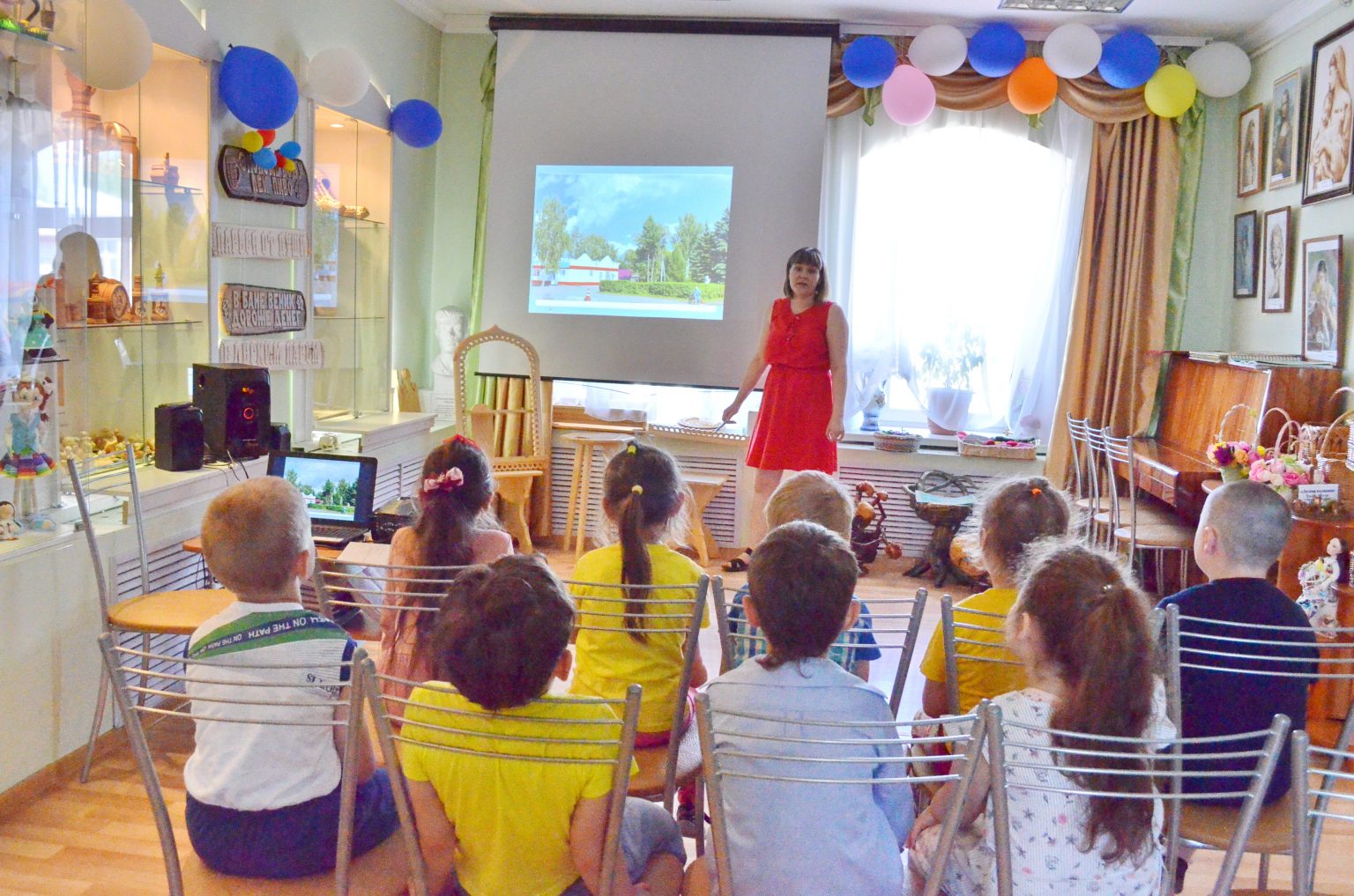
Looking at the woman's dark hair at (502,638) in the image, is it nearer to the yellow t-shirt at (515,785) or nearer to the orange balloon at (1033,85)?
the yellow t-shirt at (515,785)

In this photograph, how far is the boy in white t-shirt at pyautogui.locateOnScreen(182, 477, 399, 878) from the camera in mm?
1654

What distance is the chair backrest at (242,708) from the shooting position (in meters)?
1.51

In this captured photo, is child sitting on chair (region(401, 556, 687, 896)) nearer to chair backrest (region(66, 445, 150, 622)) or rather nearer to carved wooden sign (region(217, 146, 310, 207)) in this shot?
chair backrest (region(66, 445, 150, 622))

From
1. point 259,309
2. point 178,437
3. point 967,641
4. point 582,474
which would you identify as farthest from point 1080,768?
point 582,474

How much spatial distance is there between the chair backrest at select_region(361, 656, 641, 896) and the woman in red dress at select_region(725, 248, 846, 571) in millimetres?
3148

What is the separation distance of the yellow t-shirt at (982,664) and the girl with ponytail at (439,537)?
0.92 meters

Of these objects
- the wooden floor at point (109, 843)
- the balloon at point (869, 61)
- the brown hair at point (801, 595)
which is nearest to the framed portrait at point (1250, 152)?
the balloon at point (869, 61)

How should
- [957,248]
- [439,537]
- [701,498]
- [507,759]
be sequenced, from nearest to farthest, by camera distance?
1. [507,759]
2. [439,537]
3. [701,498]
4. [957,248]

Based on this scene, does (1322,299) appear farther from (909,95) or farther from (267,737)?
(267,737)

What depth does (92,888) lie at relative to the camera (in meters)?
2.41

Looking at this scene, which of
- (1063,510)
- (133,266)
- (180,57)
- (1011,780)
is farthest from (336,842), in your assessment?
(180,57)

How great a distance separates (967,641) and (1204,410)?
11.4 ft

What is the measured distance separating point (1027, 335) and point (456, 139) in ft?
10.2

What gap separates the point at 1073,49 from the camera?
5012mm
